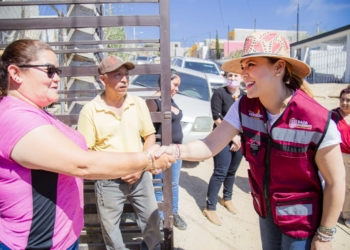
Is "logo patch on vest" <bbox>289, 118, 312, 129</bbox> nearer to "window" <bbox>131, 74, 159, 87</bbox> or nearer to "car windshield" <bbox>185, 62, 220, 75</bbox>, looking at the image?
"window" <bbox>131, 74, 159, 87</bbox>

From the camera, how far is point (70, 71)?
2523mm

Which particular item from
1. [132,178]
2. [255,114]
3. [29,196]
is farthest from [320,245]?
[29,196]

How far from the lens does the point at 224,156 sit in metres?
3.75

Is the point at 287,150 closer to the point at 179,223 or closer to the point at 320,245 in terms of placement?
the point at 320,245

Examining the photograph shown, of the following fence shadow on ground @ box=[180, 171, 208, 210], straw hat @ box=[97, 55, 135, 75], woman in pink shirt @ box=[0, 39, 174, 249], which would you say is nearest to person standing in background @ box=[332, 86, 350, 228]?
fence shadow on ground @ box=[180, 171, 208, 210]

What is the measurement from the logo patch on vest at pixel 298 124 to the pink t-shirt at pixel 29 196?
1.28 metres

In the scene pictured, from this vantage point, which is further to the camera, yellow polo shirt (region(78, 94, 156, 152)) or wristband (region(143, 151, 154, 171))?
yellow polo shirt (region(78, 94, 156, 152))

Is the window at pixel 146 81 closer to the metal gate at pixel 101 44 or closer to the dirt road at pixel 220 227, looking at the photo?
the dirt road at pixel 220 227

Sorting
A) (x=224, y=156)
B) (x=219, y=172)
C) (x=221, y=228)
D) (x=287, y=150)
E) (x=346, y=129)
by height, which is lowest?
(x=221, y=228)

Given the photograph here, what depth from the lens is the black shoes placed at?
354cm

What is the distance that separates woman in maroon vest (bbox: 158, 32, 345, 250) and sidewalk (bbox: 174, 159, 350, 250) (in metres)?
1.52

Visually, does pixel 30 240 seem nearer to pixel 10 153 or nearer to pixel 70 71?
pixel 10 153

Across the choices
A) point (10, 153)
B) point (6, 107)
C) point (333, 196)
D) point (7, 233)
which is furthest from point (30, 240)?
point (333, 196)

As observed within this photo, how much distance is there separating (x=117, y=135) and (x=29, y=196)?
1.12m
